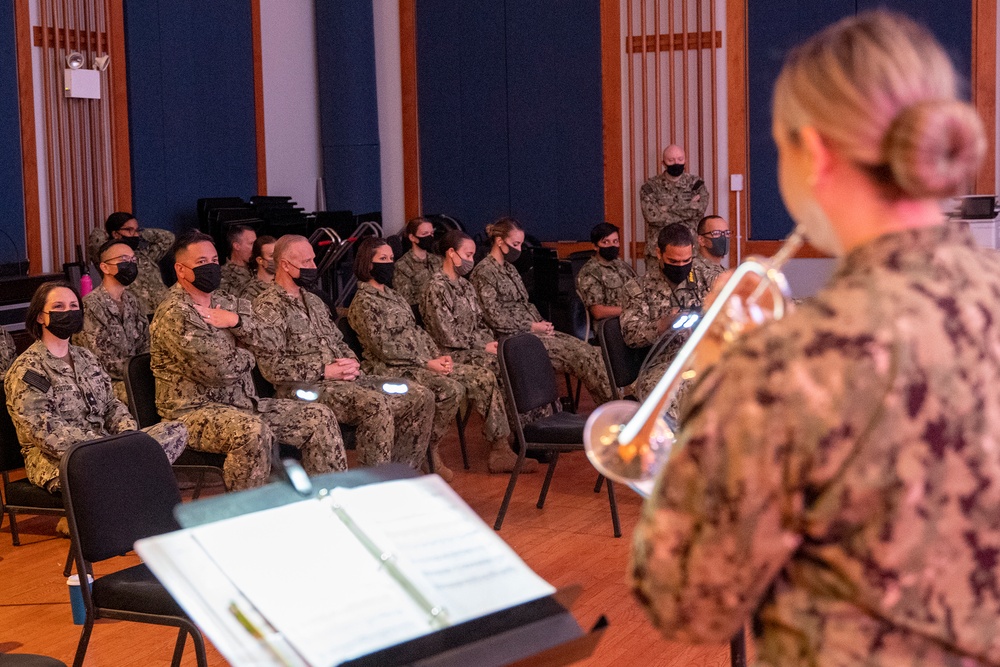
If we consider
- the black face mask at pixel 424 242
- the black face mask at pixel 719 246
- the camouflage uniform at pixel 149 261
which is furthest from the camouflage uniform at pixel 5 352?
the black face mask at pixel 719 246

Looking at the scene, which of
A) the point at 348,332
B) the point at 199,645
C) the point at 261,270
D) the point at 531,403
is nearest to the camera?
the point at 199,645

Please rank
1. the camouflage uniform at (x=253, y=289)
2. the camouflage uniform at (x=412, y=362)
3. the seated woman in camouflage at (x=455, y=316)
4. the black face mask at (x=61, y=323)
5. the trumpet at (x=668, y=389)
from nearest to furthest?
the trumpet at (x=668, y=389)
the black face mask at (x=61, y=323)
the camouflage uniform at (x=412, y=362)
the seated woman in camouflage at (x=455, y=316)
the camouflage uniform at (x=253, y=289)

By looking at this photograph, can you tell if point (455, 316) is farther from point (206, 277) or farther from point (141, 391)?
point (141, 391)

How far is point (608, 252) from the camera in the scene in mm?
7965

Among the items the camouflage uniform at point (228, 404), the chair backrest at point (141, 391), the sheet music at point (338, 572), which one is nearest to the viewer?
the sheet music at point (338, 572)

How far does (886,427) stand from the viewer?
1.05 meters

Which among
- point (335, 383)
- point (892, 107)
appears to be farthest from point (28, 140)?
point (892, 107)

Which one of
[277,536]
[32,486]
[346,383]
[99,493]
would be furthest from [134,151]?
[277,536]

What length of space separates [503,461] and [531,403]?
1.28 meters

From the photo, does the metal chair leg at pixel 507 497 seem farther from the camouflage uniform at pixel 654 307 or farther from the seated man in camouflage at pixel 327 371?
the camouflage uniform at pixel 654 307

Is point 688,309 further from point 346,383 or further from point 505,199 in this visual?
point 505,199

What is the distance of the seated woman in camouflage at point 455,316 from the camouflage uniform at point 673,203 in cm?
307

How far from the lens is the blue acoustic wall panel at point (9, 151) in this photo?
834 centimetres

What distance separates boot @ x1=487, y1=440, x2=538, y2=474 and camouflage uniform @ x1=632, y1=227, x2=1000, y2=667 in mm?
5277
